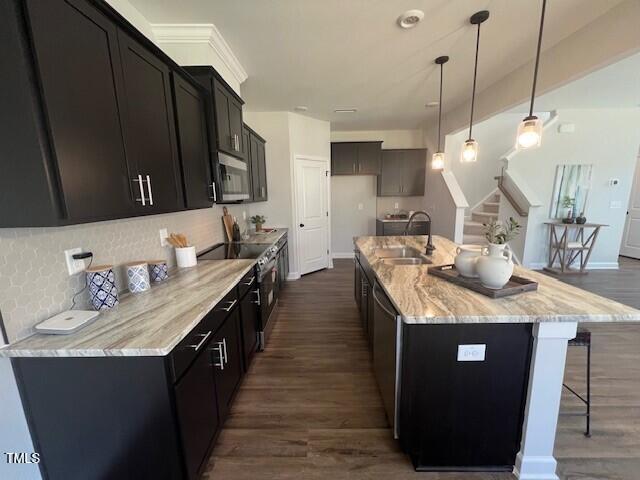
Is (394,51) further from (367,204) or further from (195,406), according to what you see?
(367,204)

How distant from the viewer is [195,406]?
50.0 inches

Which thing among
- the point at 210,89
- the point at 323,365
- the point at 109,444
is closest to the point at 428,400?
the point at 323,365

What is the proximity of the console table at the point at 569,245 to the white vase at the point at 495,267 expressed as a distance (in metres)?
4.38

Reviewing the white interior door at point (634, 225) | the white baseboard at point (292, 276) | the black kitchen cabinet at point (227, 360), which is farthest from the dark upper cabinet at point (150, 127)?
the white interior door at point (634, 225)

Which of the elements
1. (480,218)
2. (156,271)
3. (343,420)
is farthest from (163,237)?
(480,218)

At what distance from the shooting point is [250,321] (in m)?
2.26

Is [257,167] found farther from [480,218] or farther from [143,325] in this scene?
[480,218]

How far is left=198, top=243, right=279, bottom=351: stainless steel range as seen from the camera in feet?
8.14

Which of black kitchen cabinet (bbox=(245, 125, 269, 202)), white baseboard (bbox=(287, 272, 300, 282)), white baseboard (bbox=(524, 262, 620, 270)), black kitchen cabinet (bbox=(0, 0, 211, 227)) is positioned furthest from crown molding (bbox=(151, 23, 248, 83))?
white baseboard (bbox=(524, 262, 620, 270))

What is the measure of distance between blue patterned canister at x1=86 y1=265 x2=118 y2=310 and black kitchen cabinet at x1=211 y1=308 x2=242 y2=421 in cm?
58

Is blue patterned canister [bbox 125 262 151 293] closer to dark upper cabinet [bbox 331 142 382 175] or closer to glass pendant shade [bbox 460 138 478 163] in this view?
glass pendant shade [bbox 460 138 478 163]

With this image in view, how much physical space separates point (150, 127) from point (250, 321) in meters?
1.60

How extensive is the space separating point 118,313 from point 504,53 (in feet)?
12.6

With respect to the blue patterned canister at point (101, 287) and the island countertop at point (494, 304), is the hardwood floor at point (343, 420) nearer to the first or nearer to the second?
the island countertop at point (494, 304)
